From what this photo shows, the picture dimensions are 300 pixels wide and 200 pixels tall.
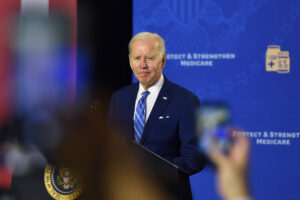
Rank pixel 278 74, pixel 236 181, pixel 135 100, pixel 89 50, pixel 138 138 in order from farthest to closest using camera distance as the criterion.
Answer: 1. pixel 89 50
2. pixel 278 74
3. pixel 135 100
4. pixel 138 138
5. pixel 236 181

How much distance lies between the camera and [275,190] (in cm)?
258

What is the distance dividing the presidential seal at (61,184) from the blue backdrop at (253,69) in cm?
224

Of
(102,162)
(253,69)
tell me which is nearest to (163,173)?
(102,162)

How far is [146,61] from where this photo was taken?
166 cm

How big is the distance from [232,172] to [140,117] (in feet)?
4.23

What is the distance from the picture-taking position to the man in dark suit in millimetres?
1548

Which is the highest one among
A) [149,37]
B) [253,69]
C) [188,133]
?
[149,37]

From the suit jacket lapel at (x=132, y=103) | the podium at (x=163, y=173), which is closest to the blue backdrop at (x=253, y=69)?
the suit jacket lapel at (x=132, y=103)

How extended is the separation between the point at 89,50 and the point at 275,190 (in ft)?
6.01

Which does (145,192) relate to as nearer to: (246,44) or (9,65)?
(246,44)

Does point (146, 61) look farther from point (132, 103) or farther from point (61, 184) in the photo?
point (61, 184)

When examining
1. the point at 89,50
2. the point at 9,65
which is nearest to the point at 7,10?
the point at 9,65

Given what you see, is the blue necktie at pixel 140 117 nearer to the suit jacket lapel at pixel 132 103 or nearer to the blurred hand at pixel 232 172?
the suit jacket lapel at pixel 132 103

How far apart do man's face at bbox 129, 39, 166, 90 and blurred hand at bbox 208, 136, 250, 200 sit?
1.25 metres
